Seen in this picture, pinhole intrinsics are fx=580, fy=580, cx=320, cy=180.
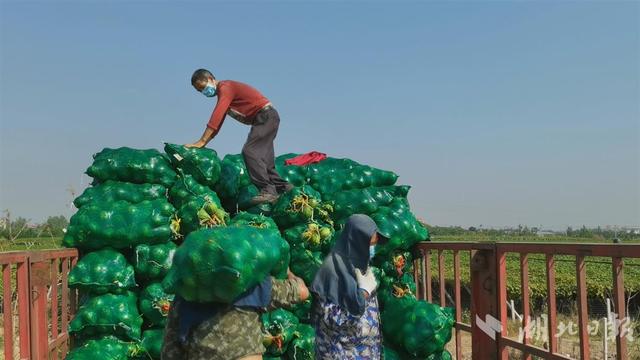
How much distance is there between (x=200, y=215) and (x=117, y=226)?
618mm

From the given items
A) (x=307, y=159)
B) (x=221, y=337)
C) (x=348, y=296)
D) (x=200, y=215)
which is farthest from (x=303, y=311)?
(x=221, y=337)

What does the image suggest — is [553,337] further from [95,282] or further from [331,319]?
[95,282]

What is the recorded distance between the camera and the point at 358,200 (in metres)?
5.04

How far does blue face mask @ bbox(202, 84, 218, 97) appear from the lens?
196 inches

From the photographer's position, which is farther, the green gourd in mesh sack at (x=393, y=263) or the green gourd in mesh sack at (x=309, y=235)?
the green gourd in mesh sack at (x=393, y=263)

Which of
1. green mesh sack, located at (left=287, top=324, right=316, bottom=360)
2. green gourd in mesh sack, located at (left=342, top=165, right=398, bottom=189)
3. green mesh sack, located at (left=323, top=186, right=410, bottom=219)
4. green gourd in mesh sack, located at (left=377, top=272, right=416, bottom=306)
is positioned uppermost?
green gourd in mesh sack, located at (left=342, top=165, right=398, bottom=189)

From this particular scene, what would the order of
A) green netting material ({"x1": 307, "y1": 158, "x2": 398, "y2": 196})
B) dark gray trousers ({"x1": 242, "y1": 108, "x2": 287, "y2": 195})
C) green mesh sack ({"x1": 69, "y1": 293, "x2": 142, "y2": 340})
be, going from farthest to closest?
green netting material ({"x1": 307, "y1": 158, "x2": 398, "y2": 196}) → dark gray trousers ({"x1": 242, "y1": 108, "x2": 287, "y2": 195}) → green mesh sack ({"x1": 69, "y1": 293, "x2": 142, "y2": 340})

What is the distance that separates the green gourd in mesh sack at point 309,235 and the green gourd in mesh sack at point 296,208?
0.06 m

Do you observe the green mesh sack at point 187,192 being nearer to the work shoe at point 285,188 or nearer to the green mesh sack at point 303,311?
the work shoe at point 285,188

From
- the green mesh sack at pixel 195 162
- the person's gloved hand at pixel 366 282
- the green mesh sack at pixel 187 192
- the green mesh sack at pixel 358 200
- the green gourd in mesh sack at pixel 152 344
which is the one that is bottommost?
the green gourd in mesh sack at pixel 152 344

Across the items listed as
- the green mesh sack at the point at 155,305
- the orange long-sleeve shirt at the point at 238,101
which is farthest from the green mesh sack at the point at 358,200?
the green mesh sack at the point at 155,305

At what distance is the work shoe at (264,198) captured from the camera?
15.8 ft

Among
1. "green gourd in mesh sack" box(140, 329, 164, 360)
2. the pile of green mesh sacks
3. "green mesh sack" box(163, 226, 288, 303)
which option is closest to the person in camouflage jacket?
"green mesh sack" box(163, 226, 288, 303)

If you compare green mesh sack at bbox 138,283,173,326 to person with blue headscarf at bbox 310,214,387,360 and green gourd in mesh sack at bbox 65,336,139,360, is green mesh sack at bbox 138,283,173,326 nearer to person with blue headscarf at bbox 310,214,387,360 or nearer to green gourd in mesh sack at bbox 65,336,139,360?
green gourd in mesh sack at bbox 65,336,139,360
